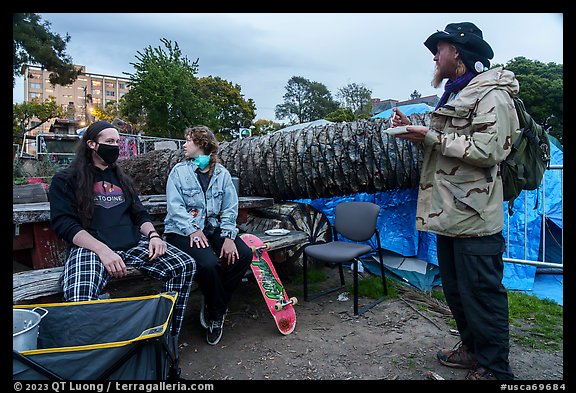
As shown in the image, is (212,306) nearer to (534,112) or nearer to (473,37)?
(473,37)

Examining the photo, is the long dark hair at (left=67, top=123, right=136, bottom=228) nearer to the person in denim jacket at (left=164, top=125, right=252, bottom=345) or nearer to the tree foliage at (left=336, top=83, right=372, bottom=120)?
the person in denim jacket at (left=164, top=125, right=252, bottom=345)

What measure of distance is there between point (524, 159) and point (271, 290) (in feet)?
7.09

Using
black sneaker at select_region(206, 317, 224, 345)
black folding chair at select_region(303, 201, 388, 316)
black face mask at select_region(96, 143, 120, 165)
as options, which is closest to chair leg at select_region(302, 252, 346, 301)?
black folding chair at select_region(303, 201, 388, 316)

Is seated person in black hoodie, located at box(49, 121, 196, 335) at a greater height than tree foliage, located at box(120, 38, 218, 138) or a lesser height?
lesser

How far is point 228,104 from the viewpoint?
3148cm

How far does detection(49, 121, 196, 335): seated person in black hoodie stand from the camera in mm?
2328

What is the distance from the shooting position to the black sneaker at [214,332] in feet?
9.47

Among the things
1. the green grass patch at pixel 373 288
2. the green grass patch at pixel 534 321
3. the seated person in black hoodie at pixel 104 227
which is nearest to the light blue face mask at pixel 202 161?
the seated person in black hoodie at pixel 104 227

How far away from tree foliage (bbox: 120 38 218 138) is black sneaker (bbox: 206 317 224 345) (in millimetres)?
19235

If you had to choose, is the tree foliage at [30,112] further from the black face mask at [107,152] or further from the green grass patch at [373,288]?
the green grass patch at [373,288]

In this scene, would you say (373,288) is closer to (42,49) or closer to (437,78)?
(437,78)

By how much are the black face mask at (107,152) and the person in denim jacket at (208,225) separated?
49 centimetres

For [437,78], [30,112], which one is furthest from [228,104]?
[437,78]
